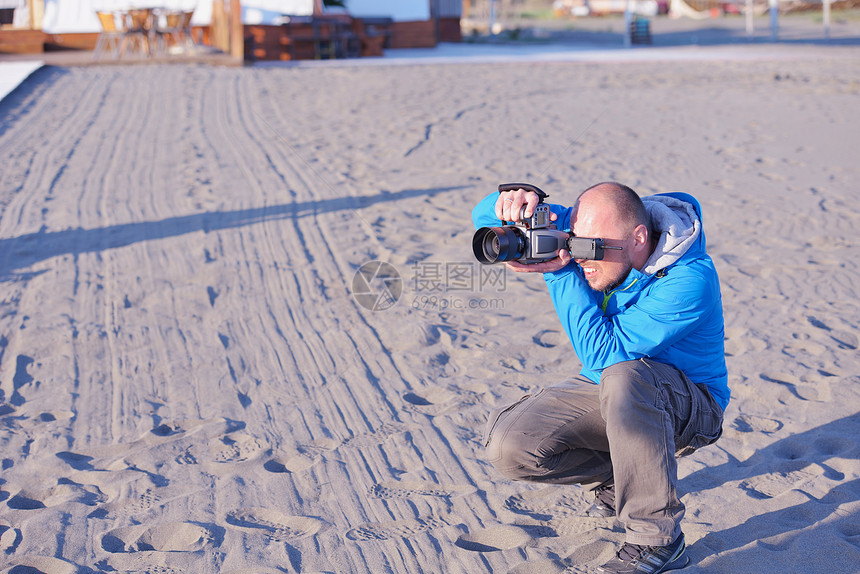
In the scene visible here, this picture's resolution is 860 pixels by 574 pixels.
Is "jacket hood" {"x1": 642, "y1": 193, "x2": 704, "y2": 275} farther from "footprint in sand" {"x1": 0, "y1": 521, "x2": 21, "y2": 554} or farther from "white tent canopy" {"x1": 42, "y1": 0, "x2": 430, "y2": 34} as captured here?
"white tent canopy" {"x1": 42, "y1": 0, "x2": 430, "y2": 34}

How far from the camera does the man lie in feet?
7.07

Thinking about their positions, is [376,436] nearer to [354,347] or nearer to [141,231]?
[354,347]

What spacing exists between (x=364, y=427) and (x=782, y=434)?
171 cm

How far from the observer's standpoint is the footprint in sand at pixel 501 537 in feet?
7.97

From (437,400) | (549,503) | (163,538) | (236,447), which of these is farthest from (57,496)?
(549,503)

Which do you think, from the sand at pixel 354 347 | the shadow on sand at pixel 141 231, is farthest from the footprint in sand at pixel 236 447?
the shadow on sand at pixel 141 231

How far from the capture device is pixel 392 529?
2.54 m

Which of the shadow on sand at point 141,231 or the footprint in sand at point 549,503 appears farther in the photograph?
the shadow on sand at point 141,231

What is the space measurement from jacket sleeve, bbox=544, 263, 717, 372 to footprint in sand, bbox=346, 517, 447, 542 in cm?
77

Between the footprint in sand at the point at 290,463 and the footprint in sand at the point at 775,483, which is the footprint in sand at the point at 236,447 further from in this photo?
the footprint in sand at the point at 775,483

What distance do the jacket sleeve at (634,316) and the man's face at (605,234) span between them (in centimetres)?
7

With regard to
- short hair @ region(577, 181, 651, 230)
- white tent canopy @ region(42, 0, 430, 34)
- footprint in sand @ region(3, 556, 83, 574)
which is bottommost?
footprint in sand @ region(3, 556, 83, 574)

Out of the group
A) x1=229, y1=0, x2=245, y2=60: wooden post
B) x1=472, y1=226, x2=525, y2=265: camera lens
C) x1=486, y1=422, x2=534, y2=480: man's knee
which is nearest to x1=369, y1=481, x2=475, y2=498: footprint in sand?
x1=486, y1=422, x2=534, y2=480: man's knee

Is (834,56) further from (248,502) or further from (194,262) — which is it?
(248,502)
